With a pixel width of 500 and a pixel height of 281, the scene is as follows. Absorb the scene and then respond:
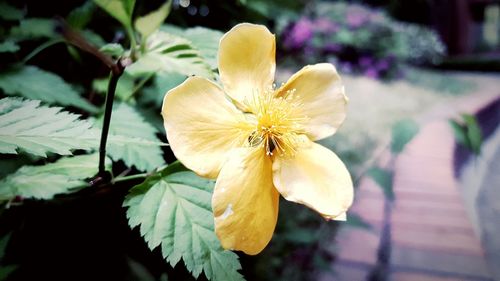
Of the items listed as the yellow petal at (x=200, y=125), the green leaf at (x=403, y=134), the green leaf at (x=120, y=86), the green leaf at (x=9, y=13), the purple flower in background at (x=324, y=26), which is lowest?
the purple flower in background at (x=324, y=26)

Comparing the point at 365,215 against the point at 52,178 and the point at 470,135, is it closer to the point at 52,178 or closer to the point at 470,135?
the point at 470,135

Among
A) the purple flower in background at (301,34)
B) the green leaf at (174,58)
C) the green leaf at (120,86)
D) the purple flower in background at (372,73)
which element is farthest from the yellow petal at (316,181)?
the purple flower in background at (372,73)

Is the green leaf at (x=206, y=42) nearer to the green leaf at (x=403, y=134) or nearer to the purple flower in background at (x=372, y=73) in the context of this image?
the green leaf at (x=403, y=134)

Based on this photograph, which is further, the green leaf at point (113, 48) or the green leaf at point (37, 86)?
the green leaf at point (37, 86)

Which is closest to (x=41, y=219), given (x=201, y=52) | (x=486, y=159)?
(x=201, y=52)

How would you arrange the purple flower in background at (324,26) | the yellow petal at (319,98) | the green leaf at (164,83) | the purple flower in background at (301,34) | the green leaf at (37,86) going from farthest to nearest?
the purple flower in background at (324,26)
the purple flower in background at (301,34)
the green leaf at (164,83)
the green leaf at (37,86)
the yellow petal at (319,98)

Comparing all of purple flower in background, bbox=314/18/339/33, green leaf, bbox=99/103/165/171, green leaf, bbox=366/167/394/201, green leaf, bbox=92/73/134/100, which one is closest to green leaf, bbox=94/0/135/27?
green leaf, bbox=99/103/165/171

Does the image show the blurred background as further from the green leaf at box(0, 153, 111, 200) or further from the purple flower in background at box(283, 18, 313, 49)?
the purple flower in background at box(283, 18, 313, 49)
